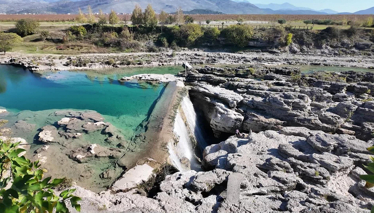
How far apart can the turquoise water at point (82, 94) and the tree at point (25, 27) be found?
25390 millimetres

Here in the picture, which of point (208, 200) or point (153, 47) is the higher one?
point (153, 47)

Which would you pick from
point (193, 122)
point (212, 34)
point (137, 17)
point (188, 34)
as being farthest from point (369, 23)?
point (193, 122)

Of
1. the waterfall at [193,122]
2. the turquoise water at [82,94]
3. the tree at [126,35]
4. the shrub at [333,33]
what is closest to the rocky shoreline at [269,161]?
the waterfall at [193,122]

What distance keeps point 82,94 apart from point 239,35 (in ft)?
116

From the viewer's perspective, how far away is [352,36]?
161 feet

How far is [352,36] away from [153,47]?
136ft

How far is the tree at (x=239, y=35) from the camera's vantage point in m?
48.3

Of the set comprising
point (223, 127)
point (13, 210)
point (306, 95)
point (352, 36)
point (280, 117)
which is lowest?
point (223, 127)

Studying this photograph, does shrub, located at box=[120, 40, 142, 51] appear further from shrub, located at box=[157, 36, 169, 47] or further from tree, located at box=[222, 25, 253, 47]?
tree, located at box=[222, 25, 253, 47]

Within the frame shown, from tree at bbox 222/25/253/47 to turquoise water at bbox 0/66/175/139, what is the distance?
90.3 ft

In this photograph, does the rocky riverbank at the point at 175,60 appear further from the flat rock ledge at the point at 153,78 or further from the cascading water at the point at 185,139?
the cascading water at the point at 185,139

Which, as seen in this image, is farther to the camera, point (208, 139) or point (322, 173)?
point (208, 139)

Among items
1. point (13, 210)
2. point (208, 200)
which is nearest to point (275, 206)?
point (208, 200)

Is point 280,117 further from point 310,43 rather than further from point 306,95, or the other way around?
point 310,43
